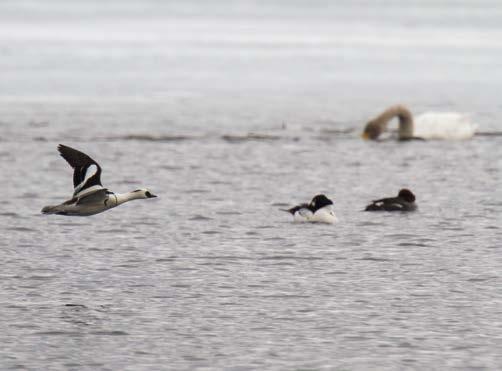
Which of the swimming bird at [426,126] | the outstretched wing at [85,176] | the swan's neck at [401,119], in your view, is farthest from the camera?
the swan's neck at [401,119]

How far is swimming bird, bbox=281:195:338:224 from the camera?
66.2 feet

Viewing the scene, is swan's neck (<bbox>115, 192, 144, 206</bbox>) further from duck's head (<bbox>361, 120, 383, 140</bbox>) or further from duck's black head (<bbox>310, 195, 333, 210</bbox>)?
duck's head (<bbox>361, 120, 383, 140</bbox>)

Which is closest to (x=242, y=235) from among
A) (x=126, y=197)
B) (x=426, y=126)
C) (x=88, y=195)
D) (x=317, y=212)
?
(x=317, y=212)

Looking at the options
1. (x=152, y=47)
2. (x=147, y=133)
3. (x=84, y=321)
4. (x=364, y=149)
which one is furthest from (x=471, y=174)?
(x=152, y=47)

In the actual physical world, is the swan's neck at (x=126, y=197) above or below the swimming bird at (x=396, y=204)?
above

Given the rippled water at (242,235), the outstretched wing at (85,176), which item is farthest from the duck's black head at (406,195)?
the outstretched wing at (85,176)

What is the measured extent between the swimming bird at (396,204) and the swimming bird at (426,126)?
41.3 ft

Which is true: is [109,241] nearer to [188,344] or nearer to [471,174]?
[188,344]

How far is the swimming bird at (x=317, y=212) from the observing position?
795 inches

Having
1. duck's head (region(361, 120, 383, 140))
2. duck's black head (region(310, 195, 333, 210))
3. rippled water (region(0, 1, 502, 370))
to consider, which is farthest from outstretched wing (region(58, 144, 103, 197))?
duck's head (region(361, 120, 383, 140))

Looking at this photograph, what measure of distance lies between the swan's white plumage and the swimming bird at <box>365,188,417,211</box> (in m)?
12.6

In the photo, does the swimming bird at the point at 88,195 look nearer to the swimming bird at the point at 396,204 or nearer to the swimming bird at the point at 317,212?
the swimming bird at the point at 317,212

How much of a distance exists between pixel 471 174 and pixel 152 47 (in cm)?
5842

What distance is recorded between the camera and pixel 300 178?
27.9 m
